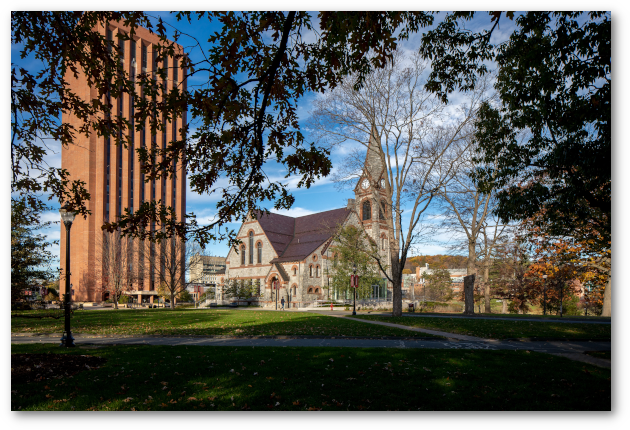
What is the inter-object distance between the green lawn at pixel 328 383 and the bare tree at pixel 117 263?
4315 centimetres

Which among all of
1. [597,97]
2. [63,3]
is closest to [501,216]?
Answer: [597,97]

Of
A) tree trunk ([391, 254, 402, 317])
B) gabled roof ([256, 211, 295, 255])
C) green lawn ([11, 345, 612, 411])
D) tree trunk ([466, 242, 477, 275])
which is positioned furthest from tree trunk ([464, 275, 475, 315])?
gabled roof ([256, 211, 295, 255])

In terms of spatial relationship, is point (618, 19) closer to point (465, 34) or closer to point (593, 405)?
point (593, 405)

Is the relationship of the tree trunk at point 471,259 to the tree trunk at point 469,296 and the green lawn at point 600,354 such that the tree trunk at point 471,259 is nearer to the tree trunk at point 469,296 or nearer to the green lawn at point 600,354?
the tree trunk at point 469,296

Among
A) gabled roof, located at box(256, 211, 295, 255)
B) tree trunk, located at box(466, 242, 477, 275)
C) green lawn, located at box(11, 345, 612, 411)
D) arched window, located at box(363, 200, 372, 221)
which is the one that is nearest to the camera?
green lawn, located at box(11, 345, 612, 411)

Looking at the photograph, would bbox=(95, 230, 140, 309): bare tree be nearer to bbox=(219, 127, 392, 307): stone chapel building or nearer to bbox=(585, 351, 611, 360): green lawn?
bbox=(219, 127, 392, 307): stone chapel building

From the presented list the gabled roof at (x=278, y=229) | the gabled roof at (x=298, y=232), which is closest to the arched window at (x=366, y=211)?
the gabled roof at (x=298, y=232)

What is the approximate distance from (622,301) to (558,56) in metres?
9.52

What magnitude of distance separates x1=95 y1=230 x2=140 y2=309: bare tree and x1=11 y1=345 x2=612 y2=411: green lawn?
1699 inches

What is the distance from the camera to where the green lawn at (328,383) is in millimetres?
5320

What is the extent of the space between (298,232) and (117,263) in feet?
84.0

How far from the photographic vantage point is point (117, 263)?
4900 cm

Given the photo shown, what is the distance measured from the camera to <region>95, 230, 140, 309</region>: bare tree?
47188 millimetres

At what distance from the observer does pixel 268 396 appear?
567 cm
